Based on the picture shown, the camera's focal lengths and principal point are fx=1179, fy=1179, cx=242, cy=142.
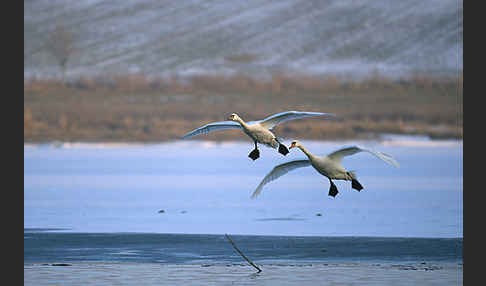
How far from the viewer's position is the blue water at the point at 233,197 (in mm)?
23047

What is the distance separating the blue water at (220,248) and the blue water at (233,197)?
80cm

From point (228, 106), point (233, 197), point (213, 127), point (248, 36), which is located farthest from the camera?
point (248, 36)

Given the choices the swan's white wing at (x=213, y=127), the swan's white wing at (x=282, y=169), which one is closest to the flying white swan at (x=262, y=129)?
the swan's white wing at (x=213, y=127)

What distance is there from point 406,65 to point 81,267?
8711 centimetres

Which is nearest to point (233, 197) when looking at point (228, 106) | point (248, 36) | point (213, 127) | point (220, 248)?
point (220, 248)

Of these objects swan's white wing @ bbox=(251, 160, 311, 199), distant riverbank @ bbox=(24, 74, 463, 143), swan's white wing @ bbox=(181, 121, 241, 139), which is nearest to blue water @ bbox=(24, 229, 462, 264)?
swan's white wing @ bbox=(251, 160, 311, 199)

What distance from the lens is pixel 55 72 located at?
104 meters

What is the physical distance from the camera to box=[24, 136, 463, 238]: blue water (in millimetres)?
23047

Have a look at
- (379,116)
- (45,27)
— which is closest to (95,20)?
(45,27)

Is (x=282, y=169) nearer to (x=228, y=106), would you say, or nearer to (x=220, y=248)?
(x=220, y=248)

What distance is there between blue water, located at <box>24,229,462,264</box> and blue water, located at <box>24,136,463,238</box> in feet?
2.63

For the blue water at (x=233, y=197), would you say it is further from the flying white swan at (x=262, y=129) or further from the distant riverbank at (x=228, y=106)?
the distant riverbank at (x=228, y=106)

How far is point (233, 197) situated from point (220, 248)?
8.51 metres

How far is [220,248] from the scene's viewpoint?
20172 millimetres
